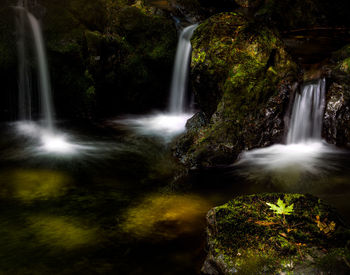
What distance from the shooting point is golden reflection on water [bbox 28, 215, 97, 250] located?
11.6 ft

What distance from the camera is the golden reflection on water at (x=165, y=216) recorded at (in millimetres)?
3822

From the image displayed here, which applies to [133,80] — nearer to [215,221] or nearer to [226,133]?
→ [226,133]

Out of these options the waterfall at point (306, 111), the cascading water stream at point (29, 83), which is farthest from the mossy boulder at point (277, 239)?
the cascading water stream at point (29, 83)

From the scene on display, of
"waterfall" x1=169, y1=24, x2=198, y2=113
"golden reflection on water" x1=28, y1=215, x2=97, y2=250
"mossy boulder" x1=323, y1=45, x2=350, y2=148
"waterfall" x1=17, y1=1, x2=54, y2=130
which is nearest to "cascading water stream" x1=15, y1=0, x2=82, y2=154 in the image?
"waterfall" x1=17, y1=1, x2=54, y2=130

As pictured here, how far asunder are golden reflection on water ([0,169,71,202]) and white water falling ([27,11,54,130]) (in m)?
3.17

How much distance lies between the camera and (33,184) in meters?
5.14

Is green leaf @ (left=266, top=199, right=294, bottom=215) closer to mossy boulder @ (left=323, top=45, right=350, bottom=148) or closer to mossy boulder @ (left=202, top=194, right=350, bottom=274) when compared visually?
mossy boulder @ (left=202, top=194, right=350, bottom=274)

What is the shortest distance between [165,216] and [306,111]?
4809mm

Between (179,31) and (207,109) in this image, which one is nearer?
(207,109)

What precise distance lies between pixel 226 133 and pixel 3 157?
4.74 m

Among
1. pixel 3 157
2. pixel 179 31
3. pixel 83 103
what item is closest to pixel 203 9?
pixel 179 31

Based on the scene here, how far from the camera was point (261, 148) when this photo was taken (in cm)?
677

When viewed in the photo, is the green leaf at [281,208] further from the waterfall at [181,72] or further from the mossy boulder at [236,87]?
the waterfall at [181,72]

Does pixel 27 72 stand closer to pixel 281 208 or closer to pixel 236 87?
pixel 236 87
